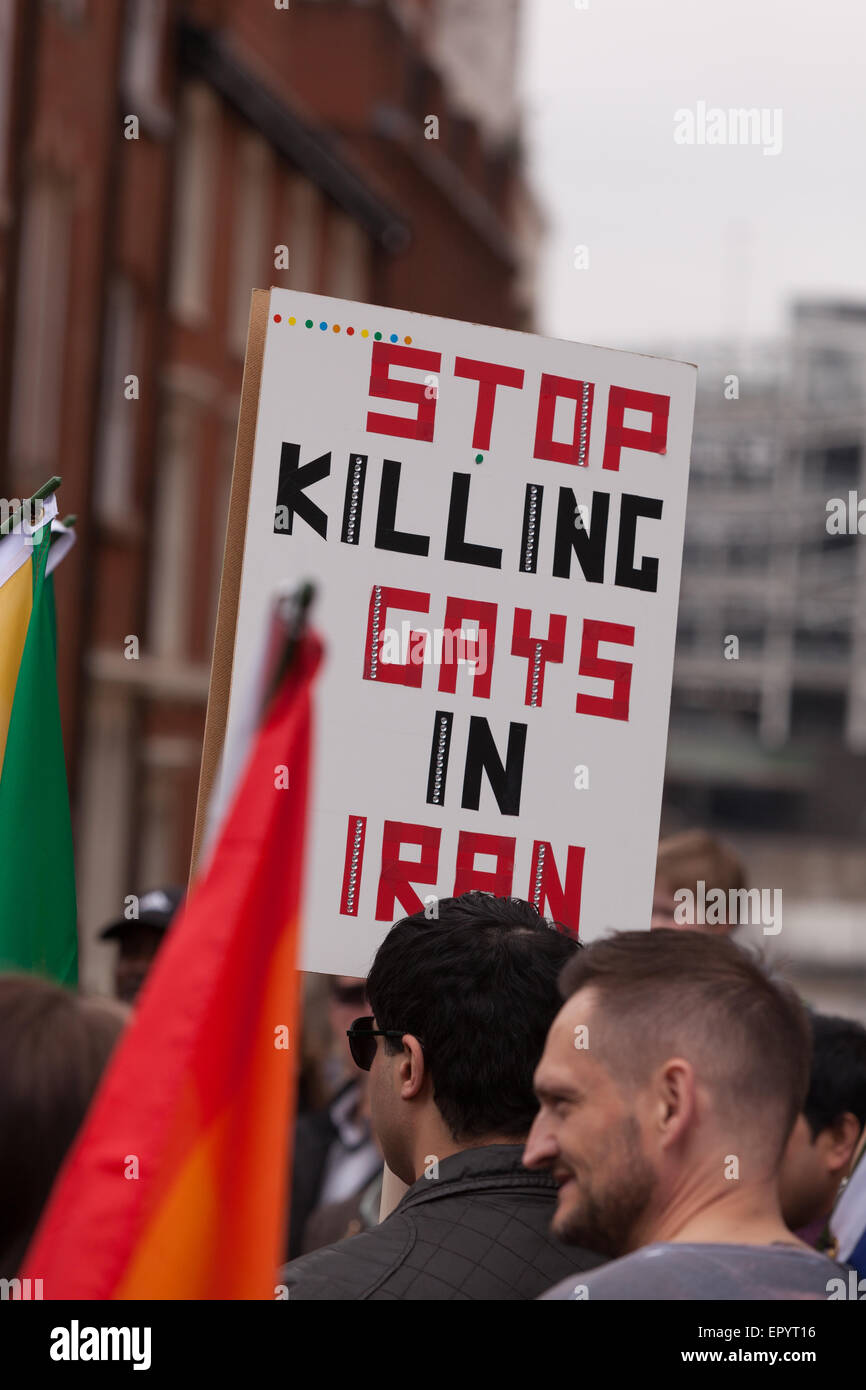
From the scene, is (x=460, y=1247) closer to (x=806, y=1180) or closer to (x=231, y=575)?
(x=806, y=1180)

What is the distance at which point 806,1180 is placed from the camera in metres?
3.79

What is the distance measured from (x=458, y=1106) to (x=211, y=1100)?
0.94m

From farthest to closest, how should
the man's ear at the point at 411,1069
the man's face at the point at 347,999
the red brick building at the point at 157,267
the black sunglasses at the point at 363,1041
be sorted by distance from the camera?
the red brick building at the point at 157,267 → the man's face at the point at 347,999 → the black sunglasses at the point at 363,1041 → the man's ear at the point at 411,1069

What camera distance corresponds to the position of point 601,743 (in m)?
3.79

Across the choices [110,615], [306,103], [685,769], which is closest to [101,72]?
[110,615]

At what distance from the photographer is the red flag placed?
6.57 ft

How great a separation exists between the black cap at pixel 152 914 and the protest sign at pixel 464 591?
1.45 metres

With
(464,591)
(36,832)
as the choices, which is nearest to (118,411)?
(464,591)

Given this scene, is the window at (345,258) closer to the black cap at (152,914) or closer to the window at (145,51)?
the window at (145,51)

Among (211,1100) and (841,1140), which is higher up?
(211,1100)

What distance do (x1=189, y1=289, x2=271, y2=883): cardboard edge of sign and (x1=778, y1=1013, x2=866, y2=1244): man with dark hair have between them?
1.19m

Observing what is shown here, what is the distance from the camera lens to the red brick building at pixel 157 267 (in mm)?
17750

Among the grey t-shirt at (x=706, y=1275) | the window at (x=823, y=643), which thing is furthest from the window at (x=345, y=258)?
the window at (x=823, y=643)
